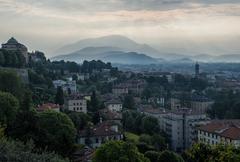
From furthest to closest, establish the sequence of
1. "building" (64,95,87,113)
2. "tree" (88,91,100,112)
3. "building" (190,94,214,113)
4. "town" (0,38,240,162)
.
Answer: "building" (190,94,214,113)
"building" (64,95,87,113)
"tree" (88,91,100,112)
"town" (0,38,240,162)

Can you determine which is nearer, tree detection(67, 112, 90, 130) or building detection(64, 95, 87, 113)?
tree detection(67, 112, 90, 130)

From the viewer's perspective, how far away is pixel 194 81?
238 feet

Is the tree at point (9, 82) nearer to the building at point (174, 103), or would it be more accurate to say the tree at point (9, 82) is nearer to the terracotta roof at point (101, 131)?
the terracotta roof at point (101, 131)

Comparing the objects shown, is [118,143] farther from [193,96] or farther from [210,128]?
[193,96]

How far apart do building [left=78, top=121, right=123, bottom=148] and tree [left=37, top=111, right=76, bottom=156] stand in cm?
561

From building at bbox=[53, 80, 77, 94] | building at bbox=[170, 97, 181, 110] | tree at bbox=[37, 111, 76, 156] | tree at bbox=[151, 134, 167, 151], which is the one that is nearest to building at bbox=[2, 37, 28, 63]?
building at bbox=[53, 80, 77, 94]

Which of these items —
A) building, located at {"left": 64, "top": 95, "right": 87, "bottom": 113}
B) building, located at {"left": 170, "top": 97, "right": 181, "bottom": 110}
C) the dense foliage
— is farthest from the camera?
building, located at {"left": 170, "top": 97, "right": 181, "bottom": 110}

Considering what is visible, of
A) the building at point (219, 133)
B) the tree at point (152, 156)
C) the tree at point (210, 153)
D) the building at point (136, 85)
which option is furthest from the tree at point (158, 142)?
the building at point (136, 85)

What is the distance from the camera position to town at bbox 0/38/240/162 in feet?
61.1

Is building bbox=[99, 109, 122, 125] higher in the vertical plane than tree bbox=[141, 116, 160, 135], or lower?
higher

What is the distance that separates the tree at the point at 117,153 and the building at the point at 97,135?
8.41 meters

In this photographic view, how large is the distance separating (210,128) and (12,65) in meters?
18.8

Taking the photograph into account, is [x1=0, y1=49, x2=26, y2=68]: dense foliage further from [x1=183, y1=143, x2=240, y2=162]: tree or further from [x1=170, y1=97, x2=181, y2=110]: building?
[x1=183, y1=143, x2=240, y2=162]: tree

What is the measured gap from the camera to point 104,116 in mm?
34625
